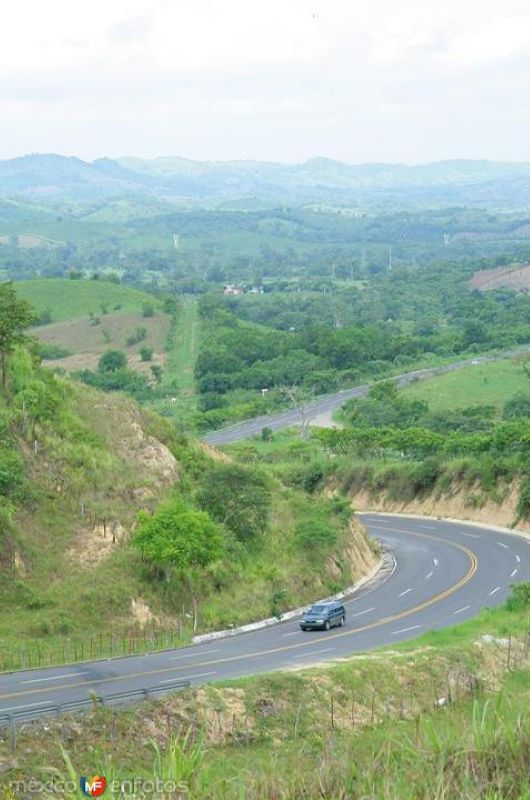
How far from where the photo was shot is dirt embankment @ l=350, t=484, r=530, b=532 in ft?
212

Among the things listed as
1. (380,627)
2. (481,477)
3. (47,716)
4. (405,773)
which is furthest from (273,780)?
(481,477)

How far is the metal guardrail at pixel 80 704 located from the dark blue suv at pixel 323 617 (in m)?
10.3

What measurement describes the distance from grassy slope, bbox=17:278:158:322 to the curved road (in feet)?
370

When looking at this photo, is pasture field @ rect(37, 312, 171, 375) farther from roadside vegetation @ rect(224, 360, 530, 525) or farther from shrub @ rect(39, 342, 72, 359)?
roadside vegetation @ rect(224, 360, 530, 525)

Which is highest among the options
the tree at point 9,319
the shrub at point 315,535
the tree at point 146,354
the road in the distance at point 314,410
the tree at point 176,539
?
the tree at point 9,319

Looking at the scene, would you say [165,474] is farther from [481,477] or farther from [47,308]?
[47,308]

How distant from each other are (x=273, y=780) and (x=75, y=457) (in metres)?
28.5

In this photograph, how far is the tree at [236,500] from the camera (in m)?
46.6

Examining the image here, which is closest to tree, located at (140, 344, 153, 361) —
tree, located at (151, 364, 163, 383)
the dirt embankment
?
tree, located at (151, 364, 163, 383)

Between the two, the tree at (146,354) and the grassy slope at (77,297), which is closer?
the tree at (146,354)

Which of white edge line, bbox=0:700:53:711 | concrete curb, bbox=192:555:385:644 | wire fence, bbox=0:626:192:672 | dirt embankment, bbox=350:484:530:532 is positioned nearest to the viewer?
white edge line, bbox=0:700:53:711

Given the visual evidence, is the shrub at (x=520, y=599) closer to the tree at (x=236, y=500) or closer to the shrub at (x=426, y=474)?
the tree at (x=236, y=500)

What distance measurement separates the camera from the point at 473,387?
379 ft

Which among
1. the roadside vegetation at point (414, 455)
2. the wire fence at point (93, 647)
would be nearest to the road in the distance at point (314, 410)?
the roadside vegetation at point (414, 455)
